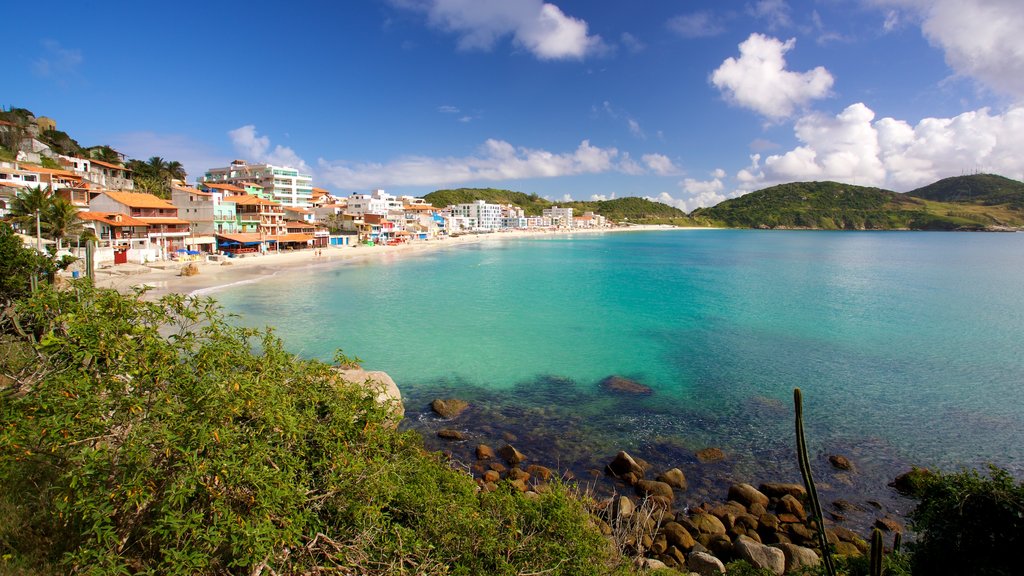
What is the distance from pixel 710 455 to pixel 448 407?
9.56 m

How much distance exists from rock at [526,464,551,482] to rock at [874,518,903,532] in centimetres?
841

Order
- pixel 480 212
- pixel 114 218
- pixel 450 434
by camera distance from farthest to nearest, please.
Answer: pixel 480 212 < pixel 114 218 < pixel 450 434

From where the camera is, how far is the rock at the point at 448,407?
18.4m

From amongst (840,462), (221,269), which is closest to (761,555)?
(840,462)

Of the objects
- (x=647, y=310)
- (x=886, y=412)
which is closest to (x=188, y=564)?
(x=886, y=412)

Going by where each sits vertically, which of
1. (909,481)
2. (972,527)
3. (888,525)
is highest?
(972,527)

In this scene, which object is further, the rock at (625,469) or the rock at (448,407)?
the rock at (448,407)

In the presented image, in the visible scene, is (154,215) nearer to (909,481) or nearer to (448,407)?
(448,407)

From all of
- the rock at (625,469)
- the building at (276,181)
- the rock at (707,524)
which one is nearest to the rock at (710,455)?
the rock at (625,469)

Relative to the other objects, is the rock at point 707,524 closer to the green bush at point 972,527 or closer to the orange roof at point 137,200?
the green bush at point 972,527

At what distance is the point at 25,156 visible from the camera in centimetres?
6294

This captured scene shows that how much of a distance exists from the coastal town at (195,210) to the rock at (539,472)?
145ft

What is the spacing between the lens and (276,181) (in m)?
101

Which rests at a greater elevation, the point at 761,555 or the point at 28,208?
the point at 28,208
